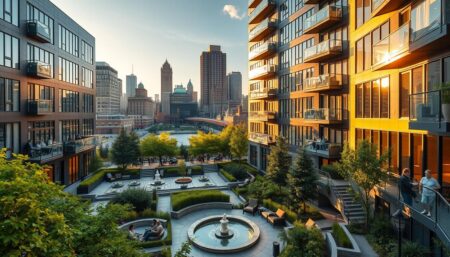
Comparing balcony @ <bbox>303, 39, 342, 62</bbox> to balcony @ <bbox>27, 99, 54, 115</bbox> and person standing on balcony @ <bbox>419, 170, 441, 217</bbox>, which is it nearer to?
person standing on balcony @ <bbox>419, 170, 441, 217</bbox>

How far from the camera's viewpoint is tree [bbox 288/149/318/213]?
65.6 ft

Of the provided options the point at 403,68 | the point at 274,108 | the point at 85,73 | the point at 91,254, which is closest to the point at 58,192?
the point at 91,254

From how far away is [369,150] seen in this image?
14.5 m

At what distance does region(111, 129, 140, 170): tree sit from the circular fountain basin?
19.9 meters

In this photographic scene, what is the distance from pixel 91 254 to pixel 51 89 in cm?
2541

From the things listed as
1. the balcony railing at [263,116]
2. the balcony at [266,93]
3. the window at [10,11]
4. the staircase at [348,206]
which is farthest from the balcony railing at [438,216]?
the window at [10,11]

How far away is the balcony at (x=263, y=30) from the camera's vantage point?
33.4 metres

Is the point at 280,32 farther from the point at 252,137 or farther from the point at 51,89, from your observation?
the point at 51,89

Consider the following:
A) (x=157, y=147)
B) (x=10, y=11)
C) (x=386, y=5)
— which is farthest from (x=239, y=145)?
(x=10, y=11)

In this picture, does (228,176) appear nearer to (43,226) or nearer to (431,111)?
(431,111)

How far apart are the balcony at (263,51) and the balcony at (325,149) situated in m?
14.4

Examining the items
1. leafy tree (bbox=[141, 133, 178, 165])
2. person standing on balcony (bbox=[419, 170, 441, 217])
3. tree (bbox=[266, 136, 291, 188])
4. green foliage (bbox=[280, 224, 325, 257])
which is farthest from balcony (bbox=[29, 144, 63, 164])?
person standing on balcony (bbox=[419, 170, 441, 217])

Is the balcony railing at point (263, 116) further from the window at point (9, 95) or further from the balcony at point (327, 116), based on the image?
the window at point (9, 95)

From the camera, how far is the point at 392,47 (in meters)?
13.0
